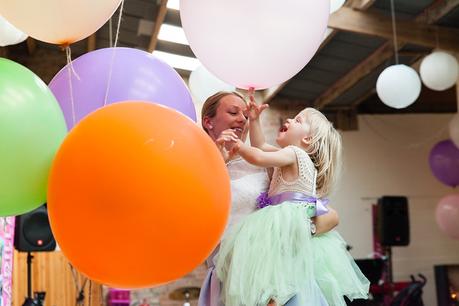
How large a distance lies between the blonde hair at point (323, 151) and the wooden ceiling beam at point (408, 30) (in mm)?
4144

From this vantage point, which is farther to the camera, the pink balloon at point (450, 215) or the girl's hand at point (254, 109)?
the pink balloon at point (450, 215)

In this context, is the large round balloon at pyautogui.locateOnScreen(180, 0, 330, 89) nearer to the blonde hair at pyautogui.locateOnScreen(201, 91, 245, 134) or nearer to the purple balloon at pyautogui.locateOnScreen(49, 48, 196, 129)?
the purple balloon at pyautogui.locateOnScreen(49, 48, 196, 129)

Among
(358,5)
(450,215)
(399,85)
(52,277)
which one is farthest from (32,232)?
(450,215)

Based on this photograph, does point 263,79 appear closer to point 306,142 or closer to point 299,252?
point 306,142

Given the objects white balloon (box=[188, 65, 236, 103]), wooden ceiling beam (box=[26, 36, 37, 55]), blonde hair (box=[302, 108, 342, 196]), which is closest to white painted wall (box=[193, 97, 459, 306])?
wooden ceiling beam (box=[26, 36, 37, 55])

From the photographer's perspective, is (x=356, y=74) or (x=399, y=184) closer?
(x=356, y=74)

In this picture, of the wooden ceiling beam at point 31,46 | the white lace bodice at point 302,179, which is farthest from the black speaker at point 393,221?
the white lace bodice at point 302,179

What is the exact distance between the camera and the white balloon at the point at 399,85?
4816 mm

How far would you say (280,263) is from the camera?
179 cm

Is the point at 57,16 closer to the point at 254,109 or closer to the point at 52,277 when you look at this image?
the point at 254,109

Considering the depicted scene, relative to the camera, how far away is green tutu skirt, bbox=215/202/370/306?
1.75m

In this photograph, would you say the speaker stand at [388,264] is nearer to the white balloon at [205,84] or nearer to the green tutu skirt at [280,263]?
the white balloon at [205,84]

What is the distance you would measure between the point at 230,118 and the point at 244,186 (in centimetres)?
24

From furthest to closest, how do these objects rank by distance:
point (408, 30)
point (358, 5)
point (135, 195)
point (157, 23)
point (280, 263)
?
point (157, 23) → point (408, 30) → point (358, 5) → point (280, 263) → point (135, 195)
